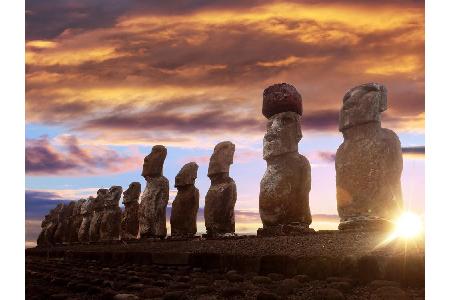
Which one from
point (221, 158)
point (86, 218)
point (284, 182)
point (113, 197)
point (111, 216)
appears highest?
point (221, 158)

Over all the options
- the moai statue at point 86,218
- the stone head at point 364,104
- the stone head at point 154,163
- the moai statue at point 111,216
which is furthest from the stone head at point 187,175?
the moai statue at point 86,218

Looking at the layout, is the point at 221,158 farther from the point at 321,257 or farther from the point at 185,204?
the point at 321,257

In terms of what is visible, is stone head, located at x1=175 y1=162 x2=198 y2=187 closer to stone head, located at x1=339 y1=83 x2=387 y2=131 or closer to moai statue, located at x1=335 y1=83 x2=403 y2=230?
moai statue, located at x1=335 y1=83 x2=403 y2=230

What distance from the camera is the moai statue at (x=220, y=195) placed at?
11242mm

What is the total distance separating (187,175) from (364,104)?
20.9 ft

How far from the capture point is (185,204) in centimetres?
1301

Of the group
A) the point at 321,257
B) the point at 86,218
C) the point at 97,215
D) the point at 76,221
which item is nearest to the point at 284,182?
the point at 321,257

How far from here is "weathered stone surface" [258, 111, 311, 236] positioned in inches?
348

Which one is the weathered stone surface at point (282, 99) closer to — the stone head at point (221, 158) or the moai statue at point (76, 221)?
the stone head at point (221, 158)

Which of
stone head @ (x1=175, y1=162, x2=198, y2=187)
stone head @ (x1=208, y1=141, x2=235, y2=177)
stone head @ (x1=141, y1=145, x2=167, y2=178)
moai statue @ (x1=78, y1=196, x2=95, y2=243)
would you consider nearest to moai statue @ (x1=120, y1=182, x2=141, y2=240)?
stone head @ (x1=141, y1=145, x2=167, y2=178)

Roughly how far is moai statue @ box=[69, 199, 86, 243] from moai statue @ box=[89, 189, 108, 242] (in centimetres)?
317

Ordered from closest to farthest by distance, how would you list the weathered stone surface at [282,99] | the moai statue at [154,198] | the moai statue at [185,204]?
the weathered stone surface at [282,99] < the moai statue at [185,204] < the moai statue at [154,198]
